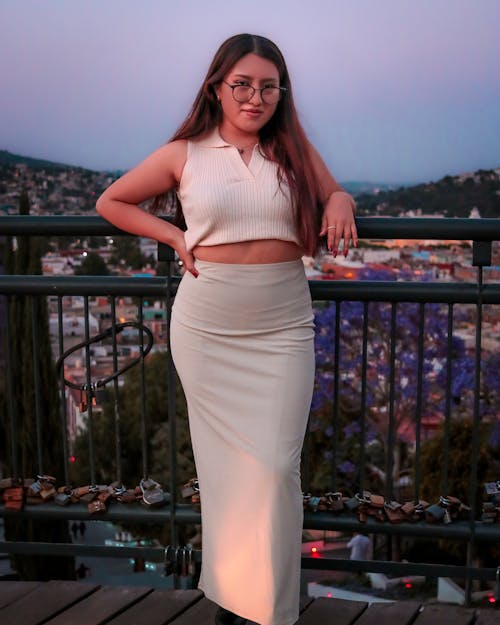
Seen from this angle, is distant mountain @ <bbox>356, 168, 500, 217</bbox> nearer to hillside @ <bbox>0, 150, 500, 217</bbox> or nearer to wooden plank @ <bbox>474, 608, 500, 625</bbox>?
hillside @ <bbox>0, 150, 500, 217</bbox>

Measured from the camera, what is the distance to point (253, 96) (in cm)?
222

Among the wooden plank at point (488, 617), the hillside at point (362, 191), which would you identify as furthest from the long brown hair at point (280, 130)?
the hillside at point (362, 191)

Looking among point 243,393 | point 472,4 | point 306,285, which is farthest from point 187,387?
point 472,4

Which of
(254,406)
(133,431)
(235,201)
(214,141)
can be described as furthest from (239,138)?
(133,431)

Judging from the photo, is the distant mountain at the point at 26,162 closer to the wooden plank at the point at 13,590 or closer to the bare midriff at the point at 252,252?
the wooden plank at the point at 13,590

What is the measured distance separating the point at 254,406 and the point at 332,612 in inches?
31.1

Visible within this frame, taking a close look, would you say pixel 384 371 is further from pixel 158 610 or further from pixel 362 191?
pixel 362 191

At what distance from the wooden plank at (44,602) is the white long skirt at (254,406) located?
0.60m

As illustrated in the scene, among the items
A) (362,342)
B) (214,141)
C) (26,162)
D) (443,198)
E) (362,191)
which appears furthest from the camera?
(26,162)

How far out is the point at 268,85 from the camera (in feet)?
7.32

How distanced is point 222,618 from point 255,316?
929mm

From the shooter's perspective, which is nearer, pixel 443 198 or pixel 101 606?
pixel 101 606

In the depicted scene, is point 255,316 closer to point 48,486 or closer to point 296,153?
point 296,153

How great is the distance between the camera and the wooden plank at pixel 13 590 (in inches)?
103
